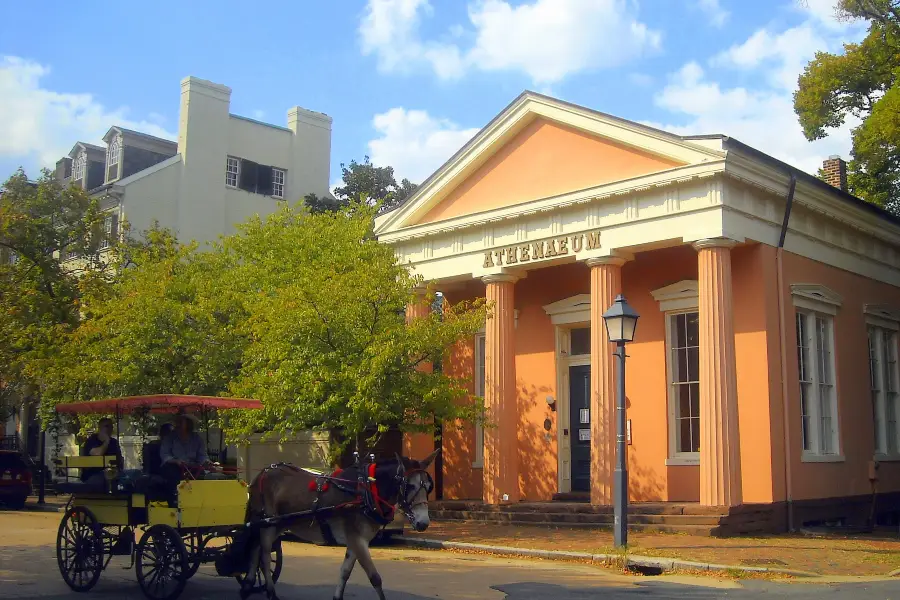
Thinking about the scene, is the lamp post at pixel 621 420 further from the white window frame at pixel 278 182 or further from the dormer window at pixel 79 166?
the dormer window at pixel 79 166

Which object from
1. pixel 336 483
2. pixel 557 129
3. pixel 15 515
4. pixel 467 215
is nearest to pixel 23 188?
pixel 15 515

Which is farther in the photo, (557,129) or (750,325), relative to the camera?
(557,129)

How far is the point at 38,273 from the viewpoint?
25219mm

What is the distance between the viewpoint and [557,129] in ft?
65.8

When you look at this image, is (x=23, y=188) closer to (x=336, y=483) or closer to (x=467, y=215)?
(x=467, y=215)

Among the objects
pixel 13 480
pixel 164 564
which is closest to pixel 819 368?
pixel 164 564

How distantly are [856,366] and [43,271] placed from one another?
20619mm

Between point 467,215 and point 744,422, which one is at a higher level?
point 467,215

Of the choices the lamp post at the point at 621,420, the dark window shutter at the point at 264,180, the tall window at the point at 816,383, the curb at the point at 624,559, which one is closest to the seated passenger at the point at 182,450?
the curb at the point at 624,559

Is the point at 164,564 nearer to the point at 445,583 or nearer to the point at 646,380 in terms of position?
the point at 445,583

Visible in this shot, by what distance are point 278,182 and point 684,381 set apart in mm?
23085

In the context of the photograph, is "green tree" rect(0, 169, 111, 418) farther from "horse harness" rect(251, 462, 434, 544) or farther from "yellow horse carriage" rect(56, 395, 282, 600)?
"horse harness" rect(251, 462, 434, 544)

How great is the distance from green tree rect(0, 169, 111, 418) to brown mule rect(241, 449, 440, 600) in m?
14.7

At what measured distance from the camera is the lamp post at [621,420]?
13.8 m
